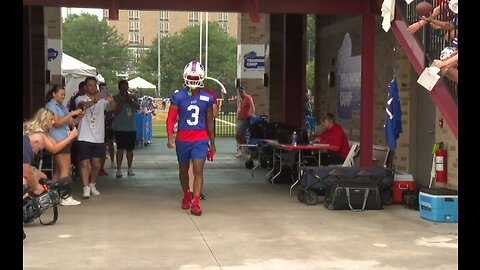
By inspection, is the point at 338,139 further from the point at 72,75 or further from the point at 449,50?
the point at 72,75

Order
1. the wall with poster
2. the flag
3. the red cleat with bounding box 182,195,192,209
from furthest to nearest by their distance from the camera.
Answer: the wall with poster
the flag
the red cleat with bounding box 182,195,192,209

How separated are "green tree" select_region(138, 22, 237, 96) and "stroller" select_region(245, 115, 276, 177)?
182 feet

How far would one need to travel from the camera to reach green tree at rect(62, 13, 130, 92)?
227 feet

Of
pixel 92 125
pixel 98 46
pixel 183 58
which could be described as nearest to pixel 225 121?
pixel 92 125

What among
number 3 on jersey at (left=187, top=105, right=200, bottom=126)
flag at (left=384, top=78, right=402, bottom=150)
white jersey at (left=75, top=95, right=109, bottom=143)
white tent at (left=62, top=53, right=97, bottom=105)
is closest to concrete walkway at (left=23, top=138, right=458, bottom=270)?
white jersey at (left=75, top=95, right=109, bottom=143)

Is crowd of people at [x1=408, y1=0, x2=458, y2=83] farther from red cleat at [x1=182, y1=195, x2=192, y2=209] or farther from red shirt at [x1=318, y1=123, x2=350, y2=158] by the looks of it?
red shirt at [x1=318, y1=123, x2=350, y2=158]

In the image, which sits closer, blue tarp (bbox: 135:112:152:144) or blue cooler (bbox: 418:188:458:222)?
blue cooler (bbox: 418:188:458:222)

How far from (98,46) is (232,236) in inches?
2521

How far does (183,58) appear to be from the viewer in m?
74.0

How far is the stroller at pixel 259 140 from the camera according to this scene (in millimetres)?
14266

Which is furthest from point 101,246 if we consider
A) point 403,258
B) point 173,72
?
point 173,72

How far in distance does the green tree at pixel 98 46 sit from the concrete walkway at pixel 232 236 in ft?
190

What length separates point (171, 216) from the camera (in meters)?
9.23
